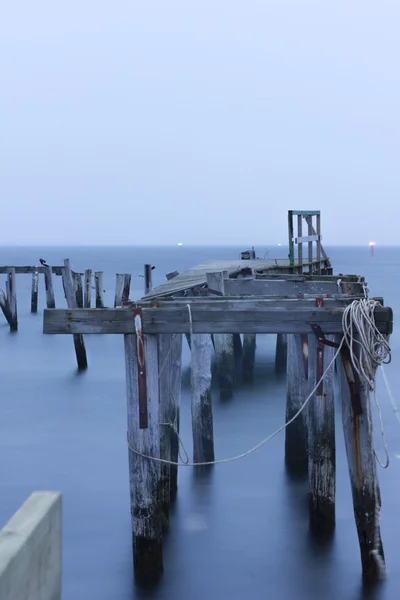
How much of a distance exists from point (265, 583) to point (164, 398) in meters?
2.56

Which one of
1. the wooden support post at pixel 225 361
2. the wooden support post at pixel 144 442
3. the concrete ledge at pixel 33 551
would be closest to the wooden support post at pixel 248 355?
the wooden support post at pixel 225 361

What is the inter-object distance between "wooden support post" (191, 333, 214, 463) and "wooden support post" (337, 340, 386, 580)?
14.5 feet

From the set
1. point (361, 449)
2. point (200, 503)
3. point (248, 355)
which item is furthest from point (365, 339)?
point (248, 355)

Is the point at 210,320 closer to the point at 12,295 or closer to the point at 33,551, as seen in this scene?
the point at 33,551

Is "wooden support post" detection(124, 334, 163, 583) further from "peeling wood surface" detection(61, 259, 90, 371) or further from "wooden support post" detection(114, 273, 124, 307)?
"wooden support post" detection(114, 273, 124, 307)

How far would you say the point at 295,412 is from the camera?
11578 mm

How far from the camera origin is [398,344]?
26000 mm

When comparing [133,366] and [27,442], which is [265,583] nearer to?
[133,366]

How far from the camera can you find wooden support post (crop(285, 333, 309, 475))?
438 inches

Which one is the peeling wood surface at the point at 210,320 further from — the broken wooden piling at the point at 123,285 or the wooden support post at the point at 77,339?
the broken wooden piling at the point at 123,285

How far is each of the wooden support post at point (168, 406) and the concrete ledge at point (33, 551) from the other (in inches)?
233

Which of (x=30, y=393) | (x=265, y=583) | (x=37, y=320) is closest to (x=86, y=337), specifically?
(x=37, y=320)

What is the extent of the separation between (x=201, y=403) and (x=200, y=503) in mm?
1617

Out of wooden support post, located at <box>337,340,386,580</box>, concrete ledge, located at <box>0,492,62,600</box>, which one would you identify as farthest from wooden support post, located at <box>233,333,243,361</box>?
concrete ledge, located at <box>0,492,62,600</box>
